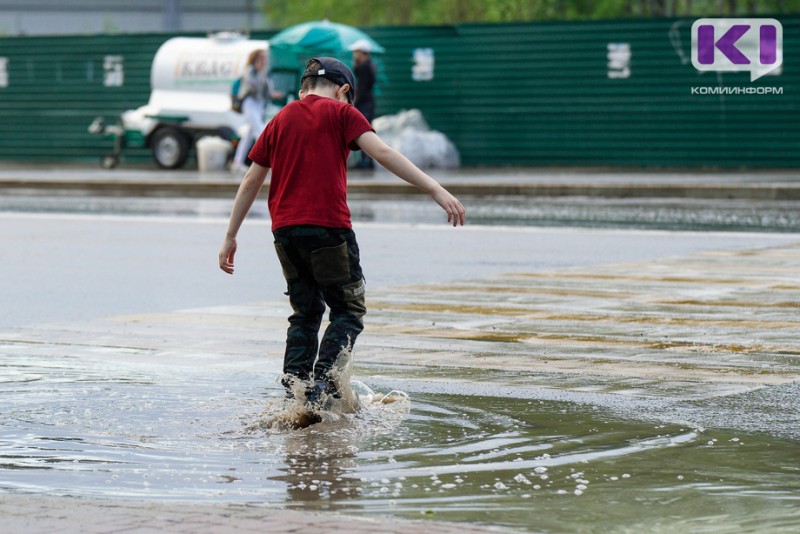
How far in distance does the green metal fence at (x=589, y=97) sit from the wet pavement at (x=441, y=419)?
15.5 m

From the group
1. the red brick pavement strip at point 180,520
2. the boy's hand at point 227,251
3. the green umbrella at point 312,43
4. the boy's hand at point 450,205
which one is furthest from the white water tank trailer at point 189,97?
the red brick pavement strip at point 180,520

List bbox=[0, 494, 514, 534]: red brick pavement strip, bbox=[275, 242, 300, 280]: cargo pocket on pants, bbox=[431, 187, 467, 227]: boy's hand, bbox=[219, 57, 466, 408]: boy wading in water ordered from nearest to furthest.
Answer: bbox=[0, 494, 514, 534]: red brick pavement strip, bbox=[431, 187, 467, 227]: boy's hand, bbox=[219, 57, 466, 408]: boy wading in water, bbox=[275, 242, 300, 280]: cargo pocket on pants

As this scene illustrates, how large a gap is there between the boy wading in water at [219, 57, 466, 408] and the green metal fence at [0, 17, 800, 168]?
67.6 feet

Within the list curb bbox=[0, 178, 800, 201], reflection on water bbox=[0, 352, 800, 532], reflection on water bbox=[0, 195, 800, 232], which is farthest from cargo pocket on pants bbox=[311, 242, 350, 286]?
curb bbox=[0, 178, 800, 201]

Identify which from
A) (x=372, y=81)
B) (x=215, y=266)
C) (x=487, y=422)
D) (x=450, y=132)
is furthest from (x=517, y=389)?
(x=450, y=132)

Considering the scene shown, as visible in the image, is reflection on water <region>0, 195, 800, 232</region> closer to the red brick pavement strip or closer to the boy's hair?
the boy's hair

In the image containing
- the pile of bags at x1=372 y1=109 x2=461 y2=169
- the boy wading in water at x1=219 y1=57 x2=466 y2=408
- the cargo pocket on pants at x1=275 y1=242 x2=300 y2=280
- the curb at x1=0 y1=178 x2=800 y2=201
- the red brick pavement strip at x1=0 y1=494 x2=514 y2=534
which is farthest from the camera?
the pile of bags at x1=372 y1=109 x2=461 y2=169

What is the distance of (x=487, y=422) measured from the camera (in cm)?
664

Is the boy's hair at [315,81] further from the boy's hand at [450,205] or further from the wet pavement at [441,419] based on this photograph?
the wet pavement at [441,419]

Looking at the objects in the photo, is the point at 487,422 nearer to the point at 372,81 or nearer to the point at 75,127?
the point at 372,81

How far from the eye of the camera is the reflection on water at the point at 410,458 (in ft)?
16.7

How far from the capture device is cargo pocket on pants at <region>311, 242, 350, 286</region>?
261 inches

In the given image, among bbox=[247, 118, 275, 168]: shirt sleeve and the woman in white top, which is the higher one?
bbox=[247, 118, 275, 168]: shirt sleeve

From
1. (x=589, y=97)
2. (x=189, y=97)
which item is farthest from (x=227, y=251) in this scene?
(x=189, y=97)
